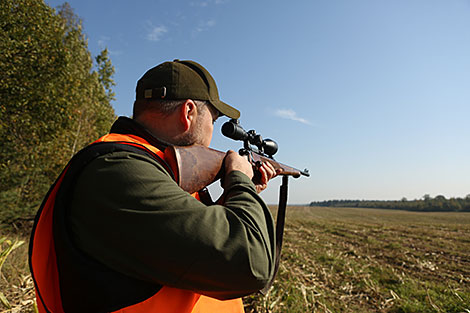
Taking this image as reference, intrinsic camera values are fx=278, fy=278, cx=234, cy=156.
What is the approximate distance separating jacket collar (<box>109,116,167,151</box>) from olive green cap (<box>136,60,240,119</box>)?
0.18 m

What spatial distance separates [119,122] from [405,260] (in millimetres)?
9773

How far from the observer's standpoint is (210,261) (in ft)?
3.30

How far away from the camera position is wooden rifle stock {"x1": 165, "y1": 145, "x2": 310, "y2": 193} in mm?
1469

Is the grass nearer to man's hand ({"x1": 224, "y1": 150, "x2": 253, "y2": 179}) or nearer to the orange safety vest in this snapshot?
the orange safety vest

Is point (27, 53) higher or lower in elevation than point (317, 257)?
higher

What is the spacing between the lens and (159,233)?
993 millimetres

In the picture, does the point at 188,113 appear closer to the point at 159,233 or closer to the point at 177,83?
the point at 177,83

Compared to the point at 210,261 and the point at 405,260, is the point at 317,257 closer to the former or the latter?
the point at 405,260

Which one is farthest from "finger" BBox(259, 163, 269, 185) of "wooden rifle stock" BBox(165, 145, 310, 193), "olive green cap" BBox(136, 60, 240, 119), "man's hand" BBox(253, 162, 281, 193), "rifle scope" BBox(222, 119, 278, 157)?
"olive green cap" BBox(136, 60, 240, 119)

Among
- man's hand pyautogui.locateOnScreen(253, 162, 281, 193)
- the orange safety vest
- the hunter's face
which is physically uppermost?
the hunter's face

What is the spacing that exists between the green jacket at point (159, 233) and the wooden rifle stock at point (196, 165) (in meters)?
0.31

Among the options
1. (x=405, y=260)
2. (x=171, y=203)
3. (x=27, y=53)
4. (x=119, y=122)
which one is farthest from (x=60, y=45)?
(x=405, y=260)

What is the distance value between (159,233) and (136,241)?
9 cm

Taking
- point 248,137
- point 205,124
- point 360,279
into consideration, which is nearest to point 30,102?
point 248,137
